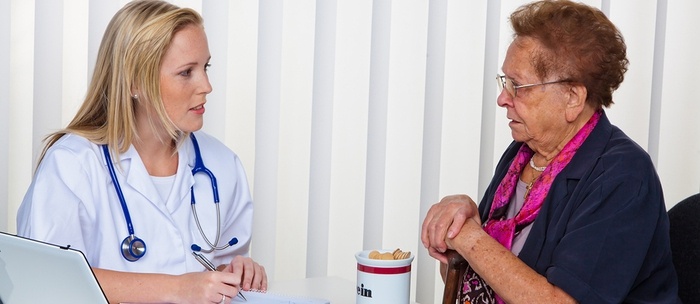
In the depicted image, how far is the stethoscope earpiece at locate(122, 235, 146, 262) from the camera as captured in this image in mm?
1625

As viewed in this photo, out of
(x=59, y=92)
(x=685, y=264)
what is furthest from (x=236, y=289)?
(x=59, y=92)

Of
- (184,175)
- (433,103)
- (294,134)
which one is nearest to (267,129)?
(294,134)

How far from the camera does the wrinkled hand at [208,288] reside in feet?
4.67

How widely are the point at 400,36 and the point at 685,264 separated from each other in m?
1.23

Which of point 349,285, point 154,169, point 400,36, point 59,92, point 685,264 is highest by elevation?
point 400,36

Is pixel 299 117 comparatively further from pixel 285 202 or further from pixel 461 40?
pixel 461 40

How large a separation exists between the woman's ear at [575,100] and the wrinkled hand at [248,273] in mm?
698

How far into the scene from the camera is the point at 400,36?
2.56 meters

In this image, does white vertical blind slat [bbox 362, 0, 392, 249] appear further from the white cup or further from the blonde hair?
the white cup

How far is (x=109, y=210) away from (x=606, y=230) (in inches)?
37.6

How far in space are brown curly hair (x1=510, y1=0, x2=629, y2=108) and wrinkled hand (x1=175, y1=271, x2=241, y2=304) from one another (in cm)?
72

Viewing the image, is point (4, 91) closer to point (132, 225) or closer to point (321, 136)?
point (132, 225)

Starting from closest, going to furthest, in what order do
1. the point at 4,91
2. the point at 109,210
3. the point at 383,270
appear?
the point at 383,270 < the point at 109,210 < the point at 4,91

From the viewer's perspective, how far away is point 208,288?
142 centimetres
